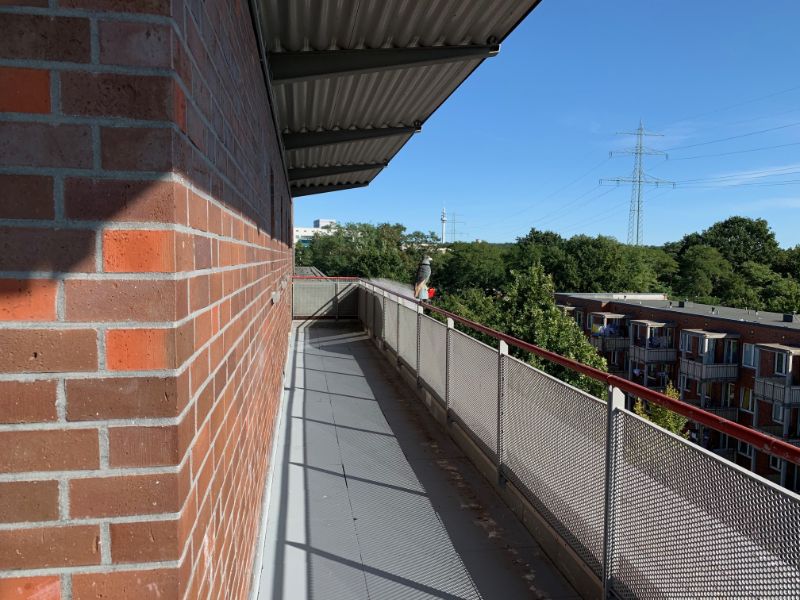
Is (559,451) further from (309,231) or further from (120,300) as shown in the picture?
(309,231)

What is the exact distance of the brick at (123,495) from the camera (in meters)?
1.08

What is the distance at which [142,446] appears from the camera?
1.09 meters

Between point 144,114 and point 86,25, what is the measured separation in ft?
0.60

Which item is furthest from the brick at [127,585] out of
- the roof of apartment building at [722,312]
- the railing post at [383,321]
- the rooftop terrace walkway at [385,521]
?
the roof of apartment building at [722,312]

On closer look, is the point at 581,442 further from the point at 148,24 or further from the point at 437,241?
the point at 437,241

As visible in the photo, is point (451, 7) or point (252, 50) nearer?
point (252, 50)

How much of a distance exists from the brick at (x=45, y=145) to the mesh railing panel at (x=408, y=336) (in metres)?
6.24

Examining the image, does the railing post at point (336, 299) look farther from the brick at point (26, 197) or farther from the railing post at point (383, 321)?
the brick at point (26, 197)

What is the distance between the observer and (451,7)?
418 cm

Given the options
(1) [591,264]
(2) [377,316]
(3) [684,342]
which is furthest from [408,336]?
(1) [591,264]

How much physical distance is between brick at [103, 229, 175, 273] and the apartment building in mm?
31541

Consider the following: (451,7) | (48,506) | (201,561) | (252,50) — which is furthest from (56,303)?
(451,7)

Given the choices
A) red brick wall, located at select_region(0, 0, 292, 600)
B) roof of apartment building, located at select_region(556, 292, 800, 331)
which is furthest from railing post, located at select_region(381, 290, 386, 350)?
roof of apartment building, located at select_region(556, 292, 800, 331)

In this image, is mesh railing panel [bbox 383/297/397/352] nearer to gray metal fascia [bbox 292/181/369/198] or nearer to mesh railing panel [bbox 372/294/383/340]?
mesh railing panel [bbox 372/294/383/340]
